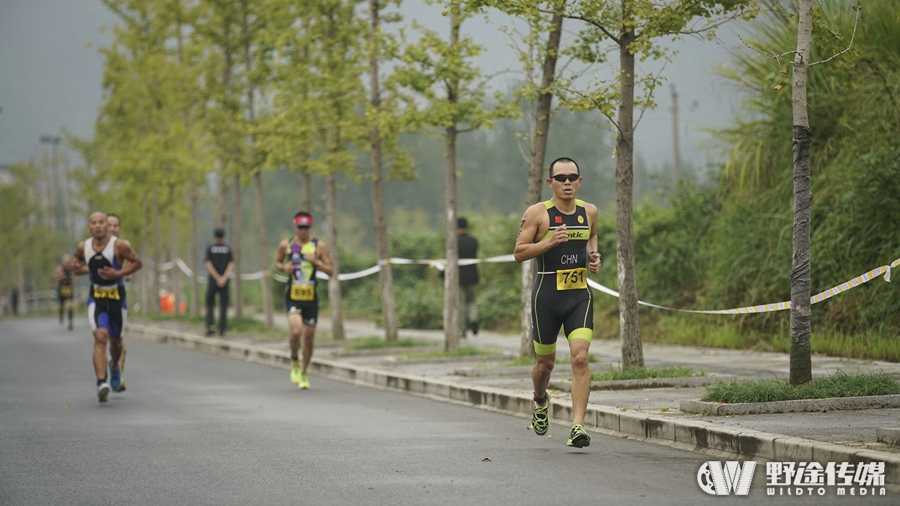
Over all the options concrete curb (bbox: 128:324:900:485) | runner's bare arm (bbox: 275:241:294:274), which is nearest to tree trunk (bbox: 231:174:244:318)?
concrete curb (bbox: 128:324:900:485)

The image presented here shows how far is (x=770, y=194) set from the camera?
1658 centimetres

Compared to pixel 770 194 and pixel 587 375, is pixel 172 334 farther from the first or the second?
pixel 587 375

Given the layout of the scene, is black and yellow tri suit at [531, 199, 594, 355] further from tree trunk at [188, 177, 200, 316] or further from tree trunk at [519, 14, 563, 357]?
tree trunk at [188, 177, 200, 316]

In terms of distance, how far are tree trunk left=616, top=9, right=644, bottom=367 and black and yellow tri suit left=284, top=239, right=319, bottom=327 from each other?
15.4 ft

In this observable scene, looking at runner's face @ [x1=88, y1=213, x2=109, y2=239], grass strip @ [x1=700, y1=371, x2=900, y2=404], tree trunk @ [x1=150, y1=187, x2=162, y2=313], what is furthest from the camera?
tree trunk @ [x1=150, y1=187, x2=162, y2=313]

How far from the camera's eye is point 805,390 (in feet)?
30.8

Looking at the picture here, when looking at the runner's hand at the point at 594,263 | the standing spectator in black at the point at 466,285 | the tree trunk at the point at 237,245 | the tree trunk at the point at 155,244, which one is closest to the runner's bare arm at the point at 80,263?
the runner's hand at the point at 594,263

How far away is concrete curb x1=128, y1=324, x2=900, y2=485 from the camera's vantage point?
7.20m

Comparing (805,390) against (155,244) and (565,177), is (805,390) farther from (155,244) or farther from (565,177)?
(155,244)

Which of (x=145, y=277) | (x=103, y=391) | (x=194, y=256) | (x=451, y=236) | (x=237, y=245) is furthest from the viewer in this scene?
(x=145, y=277)

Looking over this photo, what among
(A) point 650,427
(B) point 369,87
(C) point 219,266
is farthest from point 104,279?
(C) point 219,266

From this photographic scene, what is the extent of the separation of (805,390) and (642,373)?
2.65 meters

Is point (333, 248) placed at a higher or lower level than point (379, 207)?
lower

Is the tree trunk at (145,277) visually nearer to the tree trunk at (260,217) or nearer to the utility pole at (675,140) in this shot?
the tree trunk at (260,217)
